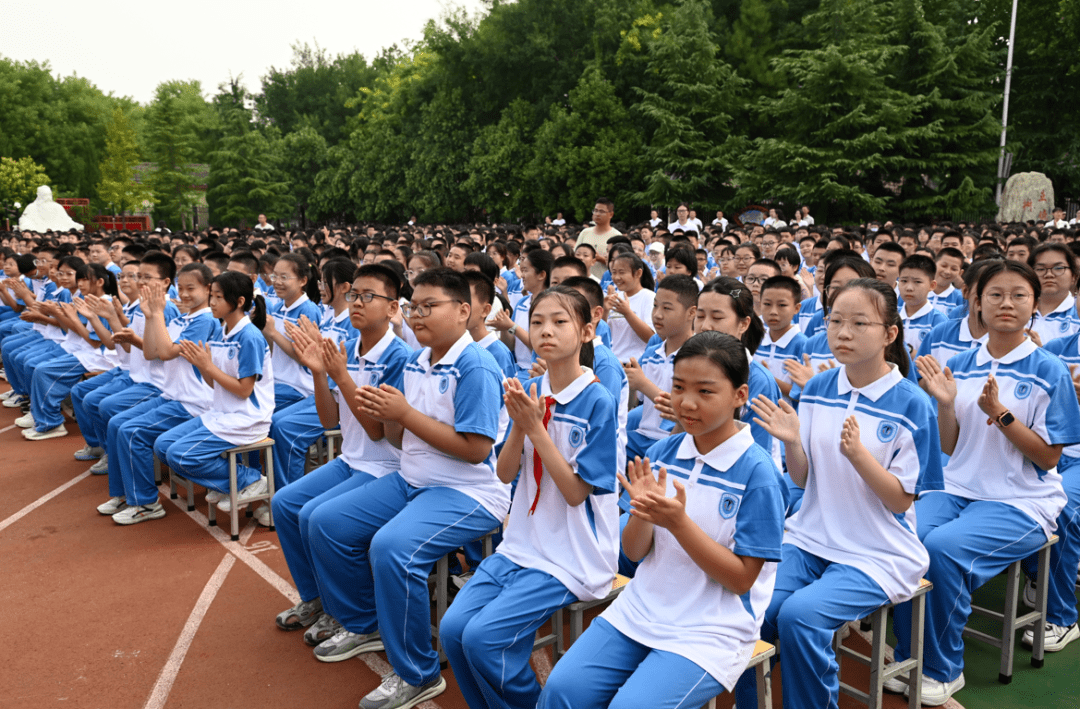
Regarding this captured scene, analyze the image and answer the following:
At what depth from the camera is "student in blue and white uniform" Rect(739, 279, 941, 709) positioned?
9.00 feet

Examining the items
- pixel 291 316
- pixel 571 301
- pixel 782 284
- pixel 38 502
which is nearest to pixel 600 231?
pixel 291 316

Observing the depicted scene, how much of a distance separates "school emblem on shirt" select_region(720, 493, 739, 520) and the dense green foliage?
21.2m

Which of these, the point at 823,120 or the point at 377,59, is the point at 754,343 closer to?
the point at 823,120


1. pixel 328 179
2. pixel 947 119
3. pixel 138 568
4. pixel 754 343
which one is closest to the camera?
pixel 754 343

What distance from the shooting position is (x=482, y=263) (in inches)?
259

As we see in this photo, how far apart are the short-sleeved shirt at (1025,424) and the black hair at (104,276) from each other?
23.4ft

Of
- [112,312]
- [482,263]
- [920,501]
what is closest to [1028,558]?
[920,501]

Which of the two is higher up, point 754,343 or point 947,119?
point 947,119

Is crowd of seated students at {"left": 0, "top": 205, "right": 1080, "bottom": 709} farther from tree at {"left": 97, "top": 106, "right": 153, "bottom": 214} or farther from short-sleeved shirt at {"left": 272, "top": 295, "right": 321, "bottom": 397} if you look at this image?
tree at {"left": 97, "top": 106, "right": 153, "bottom": 214}

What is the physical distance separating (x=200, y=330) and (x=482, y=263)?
7.39 feet

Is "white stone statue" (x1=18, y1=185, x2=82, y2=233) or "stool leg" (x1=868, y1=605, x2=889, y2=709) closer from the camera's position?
"stool leg" (x1=868, y1=605, x2=889, y2=709)

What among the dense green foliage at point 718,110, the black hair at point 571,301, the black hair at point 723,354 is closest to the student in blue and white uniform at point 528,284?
the black hair at point 571,301

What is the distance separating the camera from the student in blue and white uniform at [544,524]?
2781 millimetres

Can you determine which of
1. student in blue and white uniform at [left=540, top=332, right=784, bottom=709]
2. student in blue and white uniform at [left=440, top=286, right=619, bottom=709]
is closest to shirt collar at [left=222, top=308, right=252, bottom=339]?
student in blue and white uniform at [left=440, top=286, right=619, bottom=709]
